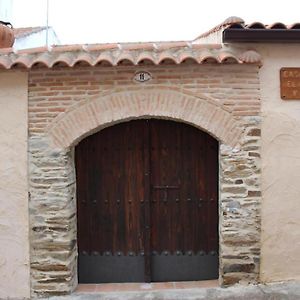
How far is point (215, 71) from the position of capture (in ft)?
18.8

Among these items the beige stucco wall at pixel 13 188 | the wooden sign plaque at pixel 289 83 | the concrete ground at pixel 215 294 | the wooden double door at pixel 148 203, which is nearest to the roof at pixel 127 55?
the beige stucco wall at pixel 13 188

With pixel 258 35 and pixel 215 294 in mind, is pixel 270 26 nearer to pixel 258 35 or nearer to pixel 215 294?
pixel 258 35

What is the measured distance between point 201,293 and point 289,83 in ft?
8.91

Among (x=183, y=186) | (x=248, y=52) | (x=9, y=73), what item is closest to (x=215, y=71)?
(x=248, y=52)

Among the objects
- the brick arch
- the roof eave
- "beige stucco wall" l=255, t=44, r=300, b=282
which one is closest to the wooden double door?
the brick arch

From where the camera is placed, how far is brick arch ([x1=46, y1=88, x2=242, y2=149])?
18.8 feet

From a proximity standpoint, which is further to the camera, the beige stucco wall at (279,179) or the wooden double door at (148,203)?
the wooden double door at (148,203)

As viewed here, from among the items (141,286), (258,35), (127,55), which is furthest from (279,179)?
(127,55)

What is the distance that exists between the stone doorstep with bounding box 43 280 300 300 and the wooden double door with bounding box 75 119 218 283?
330mm

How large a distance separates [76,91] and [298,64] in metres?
2.64

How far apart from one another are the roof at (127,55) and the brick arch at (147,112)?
0.40 meters

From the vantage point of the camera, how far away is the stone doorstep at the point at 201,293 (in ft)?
18.6

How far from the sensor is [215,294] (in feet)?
19.1

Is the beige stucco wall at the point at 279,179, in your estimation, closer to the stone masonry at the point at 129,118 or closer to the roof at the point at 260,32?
the stone masonry at the point at 129,118
